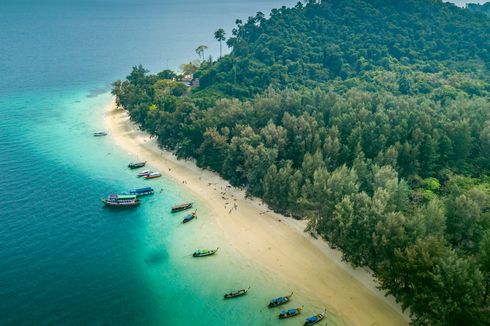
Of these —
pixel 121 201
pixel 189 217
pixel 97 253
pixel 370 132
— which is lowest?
pixel 97 253

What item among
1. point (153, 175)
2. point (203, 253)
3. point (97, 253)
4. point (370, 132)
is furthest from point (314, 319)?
point (153, 175)

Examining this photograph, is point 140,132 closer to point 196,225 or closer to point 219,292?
point 196,225

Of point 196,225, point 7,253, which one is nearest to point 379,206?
point 196,225

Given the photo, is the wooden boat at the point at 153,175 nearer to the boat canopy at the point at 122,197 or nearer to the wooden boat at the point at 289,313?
the boat canopy at the point at 122,197

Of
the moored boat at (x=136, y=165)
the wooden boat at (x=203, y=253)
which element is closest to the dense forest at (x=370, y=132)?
the moored boat at (x=136, y=165)

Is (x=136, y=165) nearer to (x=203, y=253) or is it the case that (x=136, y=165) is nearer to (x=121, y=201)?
(x=121, y=201)

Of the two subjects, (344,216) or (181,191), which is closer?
(344,216)
